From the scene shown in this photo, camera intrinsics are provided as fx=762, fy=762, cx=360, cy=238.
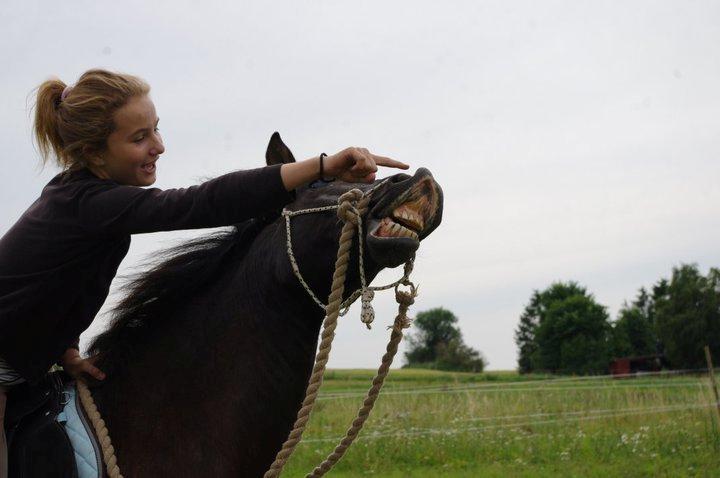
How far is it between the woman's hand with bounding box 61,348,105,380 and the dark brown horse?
0.04 metres

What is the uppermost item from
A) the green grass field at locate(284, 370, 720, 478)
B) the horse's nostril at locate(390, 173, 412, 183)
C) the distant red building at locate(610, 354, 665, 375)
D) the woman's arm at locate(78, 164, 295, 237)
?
the horse's nostril at locate(390, 173, 412, 183)

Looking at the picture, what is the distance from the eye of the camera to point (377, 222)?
2.25 m

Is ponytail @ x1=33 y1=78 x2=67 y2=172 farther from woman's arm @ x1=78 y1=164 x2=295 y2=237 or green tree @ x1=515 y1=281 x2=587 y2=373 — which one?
green tree @ x1=515 y1=281 x2=587 y2=373

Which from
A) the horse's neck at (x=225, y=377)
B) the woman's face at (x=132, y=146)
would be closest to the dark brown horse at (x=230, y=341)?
the horse's neck at (x=225, y=377)

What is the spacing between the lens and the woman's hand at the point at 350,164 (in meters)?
2.27

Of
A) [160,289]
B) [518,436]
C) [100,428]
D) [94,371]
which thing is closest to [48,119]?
[160,289]

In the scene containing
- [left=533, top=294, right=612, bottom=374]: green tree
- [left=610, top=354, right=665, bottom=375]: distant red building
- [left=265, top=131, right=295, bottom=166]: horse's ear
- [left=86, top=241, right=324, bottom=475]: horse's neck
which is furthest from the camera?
[left=533, top=294, right=612, bottom=374]: green tree

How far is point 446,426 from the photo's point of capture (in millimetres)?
13234

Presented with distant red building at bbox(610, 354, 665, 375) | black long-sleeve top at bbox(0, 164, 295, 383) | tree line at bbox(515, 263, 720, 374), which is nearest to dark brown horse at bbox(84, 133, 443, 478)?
black long-sleeve top at bbox(0, 164, 295, 383)

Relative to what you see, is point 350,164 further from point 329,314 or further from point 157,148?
point 157,148

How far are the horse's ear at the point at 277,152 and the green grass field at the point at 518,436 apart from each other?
7615mm

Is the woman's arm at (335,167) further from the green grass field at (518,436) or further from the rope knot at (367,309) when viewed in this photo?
the green grass field at (518,436)

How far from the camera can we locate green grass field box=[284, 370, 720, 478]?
10.1 metres

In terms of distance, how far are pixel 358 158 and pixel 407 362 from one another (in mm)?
114833
